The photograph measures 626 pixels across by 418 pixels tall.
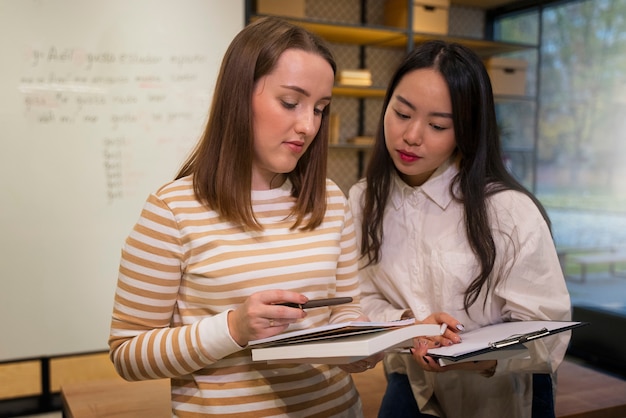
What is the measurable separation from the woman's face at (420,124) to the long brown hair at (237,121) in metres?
0.32

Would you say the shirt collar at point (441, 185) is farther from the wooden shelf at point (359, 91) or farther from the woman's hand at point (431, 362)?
the wooden shelf at point (359, 91)

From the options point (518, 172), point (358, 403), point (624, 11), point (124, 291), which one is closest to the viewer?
point (124, 291)

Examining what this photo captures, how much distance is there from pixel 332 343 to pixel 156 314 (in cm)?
34

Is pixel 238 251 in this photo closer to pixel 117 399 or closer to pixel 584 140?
pixel 117 399

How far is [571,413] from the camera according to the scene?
6.15 feet

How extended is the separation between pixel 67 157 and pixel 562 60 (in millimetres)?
3306

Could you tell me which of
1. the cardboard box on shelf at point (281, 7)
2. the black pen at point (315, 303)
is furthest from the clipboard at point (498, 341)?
the cardboard box on shelf at point (281, 7)

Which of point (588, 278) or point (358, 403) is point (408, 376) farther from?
point (588, 278)

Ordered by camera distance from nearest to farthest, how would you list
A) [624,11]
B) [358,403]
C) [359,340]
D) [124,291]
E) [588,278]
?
1. [359,340]
2. [124,291]
3. [358,403]
4. [624,11]
5. [588,278]

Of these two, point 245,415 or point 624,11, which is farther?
point 624,11

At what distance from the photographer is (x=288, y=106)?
117 centimetres

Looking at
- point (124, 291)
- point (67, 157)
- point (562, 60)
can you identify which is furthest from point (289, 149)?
point (562, 60)

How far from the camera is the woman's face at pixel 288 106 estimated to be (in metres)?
1.15

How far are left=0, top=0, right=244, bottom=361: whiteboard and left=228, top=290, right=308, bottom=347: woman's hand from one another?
201 cm
